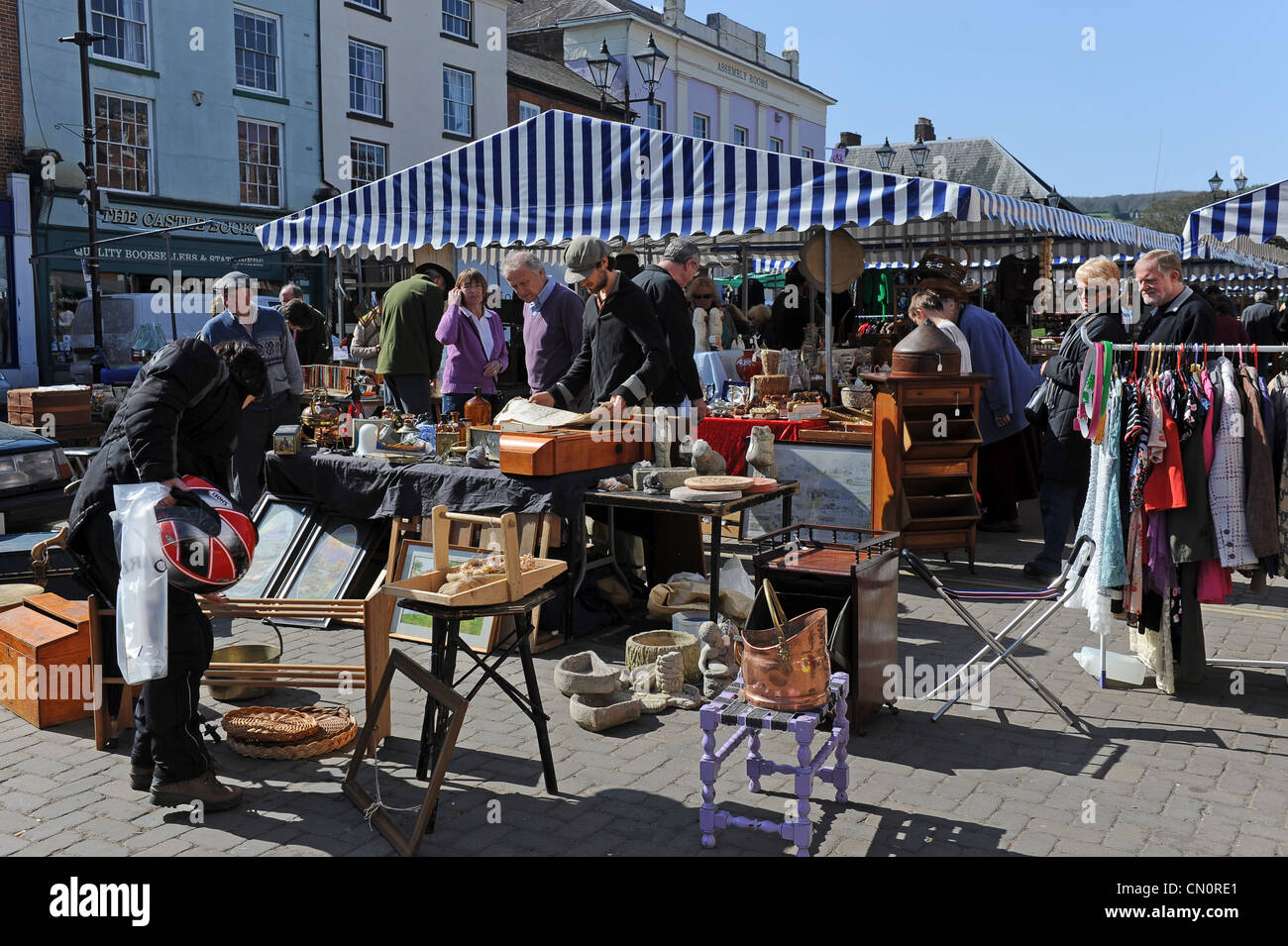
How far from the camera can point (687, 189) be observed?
930cm

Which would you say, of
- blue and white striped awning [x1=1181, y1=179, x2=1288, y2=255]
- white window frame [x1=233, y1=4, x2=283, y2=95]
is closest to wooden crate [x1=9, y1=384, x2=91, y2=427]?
blue and white striped awning [x1=1181, y1=179, x2=1288, y2=255]

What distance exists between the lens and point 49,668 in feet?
16.0

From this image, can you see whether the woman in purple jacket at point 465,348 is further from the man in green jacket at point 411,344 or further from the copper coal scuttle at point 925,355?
the copper coal scuttle at point 925,355

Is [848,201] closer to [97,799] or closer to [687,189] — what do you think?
[687,189]

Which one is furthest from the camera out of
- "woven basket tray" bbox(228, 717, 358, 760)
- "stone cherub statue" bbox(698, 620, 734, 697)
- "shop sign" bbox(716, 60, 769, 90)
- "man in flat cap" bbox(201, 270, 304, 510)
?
"shop sign" bbox(716, 60, 769, 90)

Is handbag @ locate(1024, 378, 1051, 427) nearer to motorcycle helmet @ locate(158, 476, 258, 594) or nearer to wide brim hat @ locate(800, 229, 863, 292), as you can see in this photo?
wide brim hat @ locate(800, 229, 863, 292)

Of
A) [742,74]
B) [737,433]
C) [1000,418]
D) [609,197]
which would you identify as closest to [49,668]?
[737,433]

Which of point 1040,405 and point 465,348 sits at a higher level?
point 465,348

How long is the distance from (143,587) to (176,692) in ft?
1.36

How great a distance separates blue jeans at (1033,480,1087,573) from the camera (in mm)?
7273

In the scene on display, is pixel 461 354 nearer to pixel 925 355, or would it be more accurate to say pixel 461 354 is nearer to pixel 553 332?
pixel 553 332

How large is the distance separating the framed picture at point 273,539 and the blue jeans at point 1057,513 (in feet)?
15.4

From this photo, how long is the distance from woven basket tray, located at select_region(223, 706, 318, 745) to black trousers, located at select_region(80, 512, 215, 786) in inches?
17.0

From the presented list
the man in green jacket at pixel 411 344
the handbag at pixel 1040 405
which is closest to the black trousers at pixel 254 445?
the man in green jacket at pixel 411 344
